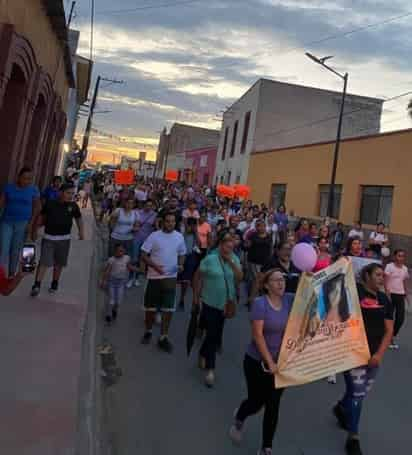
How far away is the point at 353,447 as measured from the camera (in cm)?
414

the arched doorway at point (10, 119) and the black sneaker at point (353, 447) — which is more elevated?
the arched doorway at point (10, 119)

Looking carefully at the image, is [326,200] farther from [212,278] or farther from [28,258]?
[28,258]

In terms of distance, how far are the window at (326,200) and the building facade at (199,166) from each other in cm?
2596

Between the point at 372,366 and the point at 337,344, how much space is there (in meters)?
0.39

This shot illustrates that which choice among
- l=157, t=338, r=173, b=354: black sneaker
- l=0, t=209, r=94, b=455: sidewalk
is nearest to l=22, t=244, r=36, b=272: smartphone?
l=0, t=209, r=94, b=455: sidewalk

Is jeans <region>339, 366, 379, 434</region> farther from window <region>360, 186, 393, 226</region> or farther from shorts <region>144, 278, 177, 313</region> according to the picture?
window <region>360, 186, 393, 226</region>

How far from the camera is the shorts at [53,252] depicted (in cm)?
733

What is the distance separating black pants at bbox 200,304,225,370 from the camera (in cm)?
546

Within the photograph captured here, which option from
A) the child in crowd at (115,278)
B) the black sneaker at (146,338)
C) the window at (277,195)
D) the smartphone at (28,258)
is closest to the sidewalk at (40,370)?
the child in crowd at (115,278)

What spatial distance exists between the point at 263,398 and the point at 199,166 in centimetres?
5438

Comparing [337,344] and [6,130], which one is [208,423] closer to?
[337,344]

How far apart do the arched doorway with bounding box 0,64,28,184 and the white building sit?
29122 millimetres

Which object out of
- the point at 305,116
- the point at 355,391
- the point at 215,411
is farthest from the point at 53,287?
the point at 305,116

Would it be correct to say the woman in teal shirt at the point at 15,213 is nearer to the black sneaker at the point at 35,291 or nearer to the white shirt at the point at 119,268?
the black sneaker at the point at 35,291
